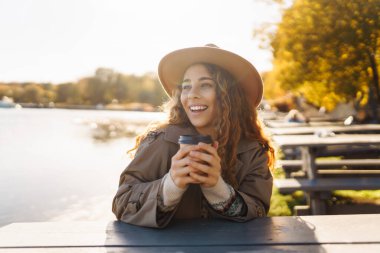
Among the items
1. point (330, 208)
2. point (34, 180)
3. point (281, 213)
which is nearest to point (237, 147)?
point (281, 213)

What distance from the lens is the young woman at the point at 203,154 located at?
1785mm

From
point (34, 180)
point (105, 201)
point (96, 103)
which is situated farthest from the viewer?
point (96, 103)

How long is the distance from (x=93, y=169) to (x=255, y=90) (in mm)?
8661

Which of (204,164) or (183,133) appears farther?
(183,133)

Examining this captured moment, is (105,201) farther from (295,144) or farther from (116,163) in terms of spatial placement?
(116,163)

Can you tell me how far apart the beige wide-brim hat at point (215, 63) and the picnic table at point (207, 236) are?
82cm

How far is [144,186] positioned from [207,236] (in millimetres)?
392

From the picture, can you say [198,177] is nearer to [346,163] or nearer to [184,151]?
[184,151]

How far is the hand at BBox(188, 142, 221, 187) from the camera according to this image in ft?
5.41

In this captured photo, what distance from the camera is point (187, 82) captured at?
90.4 inches

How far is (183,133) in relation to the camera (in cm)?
217

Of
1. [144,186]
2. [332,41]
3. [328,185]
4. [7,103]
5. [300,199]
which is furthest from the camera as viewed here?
[7,103]

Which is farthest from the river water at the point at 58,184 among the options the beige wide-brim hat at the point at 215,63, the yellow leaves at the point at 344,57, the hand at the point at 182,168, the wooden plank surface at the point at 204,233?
the yellow leaves at the point at 344,57

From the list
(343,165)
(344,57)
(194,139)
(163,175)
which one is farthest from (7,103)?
(194,139)
